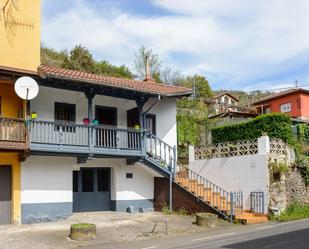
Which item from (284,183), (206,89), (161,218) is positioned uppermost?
(206,89)

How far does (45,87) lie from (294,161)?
12137 mm

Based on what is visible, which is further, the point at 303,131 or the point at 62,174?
the point at 303,131

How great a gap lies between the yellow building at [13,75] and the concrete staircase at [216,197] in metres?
7.40

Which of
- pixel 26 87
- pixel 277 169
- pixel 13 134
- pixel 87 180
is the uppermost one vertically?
pixel 26 87

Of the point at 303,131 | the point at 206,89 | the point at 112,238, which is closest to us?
the point at 112,238

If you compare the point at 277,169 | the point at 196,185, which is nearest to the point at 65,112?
the point at 196,185

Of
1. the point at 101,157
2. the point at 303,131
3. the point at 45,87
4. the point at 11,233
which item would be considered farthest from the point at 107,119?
the point at 303,131

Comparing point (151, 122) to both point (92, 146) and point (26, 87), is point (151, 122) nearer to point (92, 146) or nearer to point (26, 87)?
point (92, 146)

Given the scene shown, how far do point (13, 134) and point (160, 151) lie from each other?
784 centimetres

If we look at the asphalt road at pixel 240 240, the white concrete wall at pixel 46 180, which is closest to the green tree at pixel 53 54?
the white concrete wall at pixel 46 180

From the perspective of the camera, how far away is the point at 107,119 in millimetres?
21016

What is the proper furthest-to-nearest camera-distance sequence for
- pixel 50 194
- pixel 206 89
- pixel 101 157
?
pixel 206 89 → pixel 101 157 → pixel 50 194

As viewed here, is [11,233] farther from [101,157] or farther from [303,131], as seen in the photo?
[303,131]

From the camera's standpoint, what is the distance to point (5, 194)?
1711 cm
